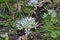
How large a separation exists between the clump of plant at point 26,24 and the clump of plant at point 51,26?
159 mm

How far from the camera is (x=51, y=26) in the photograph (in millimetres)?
2684

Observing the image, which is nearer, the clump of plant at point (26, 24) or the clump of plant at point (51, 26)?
the clump of plant at point (51, 26)

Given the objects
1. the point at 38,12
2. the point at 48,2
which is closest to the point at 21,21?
the point at 38,12

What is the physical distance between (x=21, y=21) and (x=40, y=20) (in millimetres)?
257

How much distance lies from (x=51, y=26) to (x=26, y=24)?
13.1 inches

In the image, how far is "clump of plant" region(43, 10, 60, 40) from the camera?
2578 millimetres

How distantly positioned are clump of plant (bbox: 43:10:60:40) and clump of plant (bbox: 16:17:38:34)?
0.16 meters

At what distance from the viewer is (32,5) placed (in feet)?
9.62

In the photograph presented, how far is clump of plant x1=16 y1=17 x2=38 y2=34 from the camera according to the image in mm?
2734

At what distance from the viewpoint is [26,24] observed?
109 inches

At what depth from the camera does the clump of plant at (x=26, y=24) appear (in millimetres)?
2734

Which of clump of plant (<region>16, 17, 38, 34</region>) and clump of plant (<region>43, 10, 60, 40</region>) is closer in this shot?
clump of plant (<region>43, 10, 60, 40</region>)

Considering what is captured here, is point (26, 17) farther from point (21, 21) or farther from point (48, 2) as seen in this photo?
point (48, 2)

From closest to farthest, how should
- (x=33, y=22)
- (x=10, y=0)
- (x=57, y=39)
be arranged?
(x=57, y=39) → (x=33, y=22) → (x=10, y=0)
